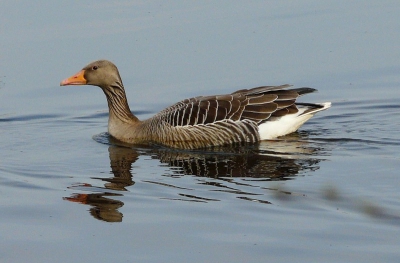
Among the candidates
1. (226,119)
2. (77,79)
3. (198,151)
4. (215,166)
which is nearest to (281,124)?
(226,119)

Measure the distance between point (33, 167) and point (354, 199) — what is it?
5073 mm

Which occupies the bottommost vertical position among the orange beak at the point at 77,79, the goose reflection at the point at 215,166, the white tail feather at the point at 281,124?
the goose reflection at the point at 215,166

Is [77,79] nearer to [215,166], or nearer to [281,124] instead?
[215,166]

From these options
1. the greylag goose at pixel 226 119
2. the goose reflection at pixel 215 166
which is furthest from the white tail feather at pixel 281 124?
the goose reflection at pixel 215 166

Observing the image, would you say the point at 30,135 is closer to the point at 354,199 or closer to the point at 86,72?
the point at 86,72

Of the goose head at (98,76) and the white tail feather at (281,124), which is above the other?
the goose head at (98,76)

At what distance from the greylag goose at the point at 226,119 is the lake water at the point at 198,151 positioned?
1.22 ft

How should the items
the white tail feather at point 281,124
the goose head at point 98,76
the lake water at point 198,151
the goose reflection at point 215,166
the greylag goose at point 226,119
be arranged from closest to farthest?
the lake water at point 198,151 < the goose reflection at point 215,166 < the greylag goose at point 226,119 < the white tail feather at point 281,124 < the goose head at point 98,76

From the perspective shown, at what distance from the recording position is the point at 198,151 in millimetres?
14547

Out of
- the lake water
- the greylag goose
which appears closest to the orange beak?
the greylag goose

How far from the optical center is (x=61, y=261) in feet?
29.9

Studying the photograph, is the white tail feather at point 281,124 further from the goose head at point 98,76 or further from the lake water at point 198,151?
the goose head at point 98,76

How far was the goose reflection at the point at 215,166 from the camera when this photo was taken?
37.3 feet

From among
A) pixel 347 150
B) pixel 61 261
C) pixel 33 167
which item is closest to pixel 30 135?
pixel 33 167
